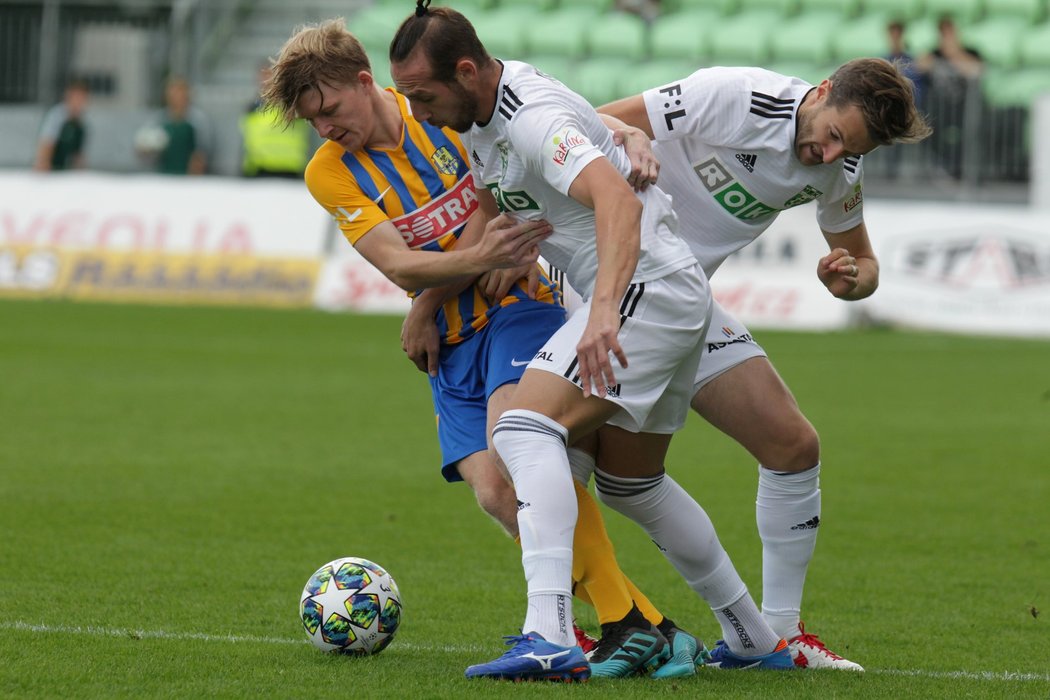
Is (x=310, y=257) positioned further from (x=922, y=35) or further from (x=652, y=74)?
(x=922, y=35)

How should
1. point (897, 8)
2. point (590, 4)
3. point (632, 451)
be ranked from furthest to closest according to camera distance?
point (590, 4), point (897, 8), point (632, 451)

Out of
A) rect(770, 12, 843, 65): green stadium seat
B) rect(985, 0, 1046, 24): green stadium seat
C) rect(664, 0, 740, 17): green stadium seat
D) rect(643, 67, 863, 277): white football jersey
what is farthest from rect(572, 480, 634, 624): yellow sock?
rect(664, 0, 740, 17): green stadium seat

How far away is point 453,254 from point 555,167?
0.59 m

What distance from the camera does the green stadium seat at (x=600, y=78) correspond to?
822 inches

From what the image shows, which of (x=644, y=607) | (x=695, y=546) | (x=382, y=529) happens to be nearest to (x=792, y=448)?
(x=695, y=546)

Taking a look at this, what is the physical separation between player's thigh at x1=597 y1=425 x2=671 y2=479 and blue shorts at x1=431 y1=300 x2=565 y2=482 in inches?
13.4

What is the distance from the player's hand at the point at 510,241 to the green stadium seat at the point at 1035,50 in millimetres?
17805

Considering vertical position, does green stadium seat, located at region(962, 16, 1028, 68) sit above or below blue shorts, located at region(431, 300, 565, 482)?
below

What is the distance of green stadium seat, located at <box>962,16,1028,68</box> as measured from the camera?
2097 cm

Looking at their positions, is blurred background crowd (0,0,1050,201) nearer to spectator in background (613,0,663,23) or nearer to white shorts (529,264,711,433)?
spectator in background (613,0,663,23)

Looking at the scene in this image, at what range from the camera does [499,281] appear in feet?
17.0

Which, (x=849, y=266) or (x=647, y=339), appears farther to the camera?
(x=849, y=266)

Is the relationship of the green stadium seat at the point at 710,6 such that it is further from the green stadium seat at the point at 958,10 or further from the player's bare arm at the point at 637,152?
the player's bare arm at the point at 637,152

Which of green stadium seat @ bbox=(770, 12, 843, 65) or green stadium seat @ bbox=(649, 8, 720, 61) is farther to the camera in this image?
green stadium seat @ bbox=(649, 8, 720, 61)
